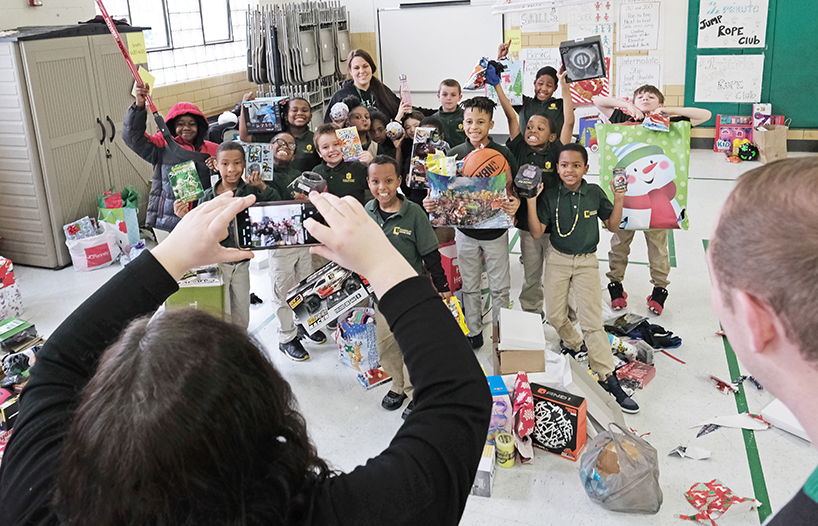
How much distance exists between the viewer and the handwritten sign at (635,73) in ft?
28.5

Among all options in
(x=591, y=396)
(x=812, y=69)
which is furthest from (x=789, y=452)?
(x=812, y=69)

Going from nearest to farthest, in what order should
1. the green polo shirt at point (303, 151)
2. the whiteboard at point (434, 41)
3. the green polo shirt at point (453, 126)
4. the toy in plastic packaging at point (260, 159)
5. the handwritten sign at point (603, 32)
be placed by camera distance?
1. the toy in plastic packaging at point (260, 159)
2. the green polo shirt at point (303, 151)
3. the green polo shirt at point (453, 126)
4. the handwritten sign at point (603, 32)
5. the whiteboard at point (434, 41)

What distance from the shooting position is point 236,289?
13.1ft

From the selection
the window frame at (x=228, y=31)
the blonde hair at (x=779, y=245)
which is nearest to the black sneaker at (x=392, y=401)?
the blonde hair at (x=779, y=245)

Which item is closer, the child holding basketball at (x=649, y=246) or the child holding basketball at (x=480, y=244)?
the child holding basketball at (x=480, y=244)

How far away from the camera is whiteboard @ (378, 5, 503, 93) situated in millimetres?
9141

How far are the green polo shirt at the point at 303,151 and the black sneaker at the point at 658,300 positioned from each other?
8.01ft

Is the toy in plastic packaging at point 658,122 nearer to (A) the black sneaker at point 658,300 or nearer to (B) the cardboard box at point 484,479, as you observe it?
(A) the black sneaker at point 658,300

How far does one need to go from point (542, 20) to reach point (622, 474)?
7.45 metres

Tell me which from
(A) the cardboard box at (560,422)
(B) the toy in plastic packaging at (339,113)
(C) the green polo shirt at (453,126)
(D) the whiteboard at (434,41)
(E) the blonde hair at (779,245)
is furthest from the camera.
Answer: (D) the whiteboard at (434,41)

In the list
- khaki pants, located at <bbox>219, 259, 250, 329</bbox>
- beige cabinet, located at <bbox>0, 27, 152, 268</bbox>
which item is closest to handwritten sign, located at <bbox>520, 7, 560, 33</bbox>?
beige cabinet, located at <bbox>0, 27, 152, 268</bbox>

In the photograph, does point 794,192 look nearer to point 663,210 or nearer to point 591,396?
point 591,396

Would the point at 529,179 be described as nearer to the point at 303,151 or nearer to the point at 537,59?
the point at 303,151

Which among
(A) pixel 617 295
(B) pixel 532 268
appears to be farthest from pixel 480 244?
(A) pixel 617 295
